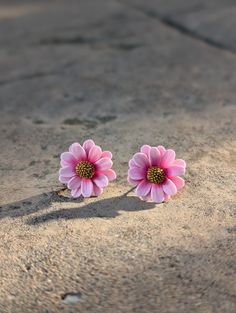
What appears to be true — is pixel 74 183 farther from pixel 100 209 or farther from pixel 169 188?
pixel 169 188

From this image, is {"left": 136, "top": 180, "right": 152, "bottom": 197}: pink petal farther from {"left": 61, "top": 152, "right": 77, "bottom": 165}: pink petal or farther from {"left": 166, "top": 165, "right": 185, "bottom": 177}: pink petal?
{"left": 61, "top": 152, "right": 77, "bottom": 165}: pink petal

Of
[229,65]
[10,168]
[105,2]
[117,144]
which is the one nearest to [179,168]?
[117,144]

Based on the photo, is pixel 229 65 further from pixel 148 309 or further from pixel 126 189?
pixel 148 309

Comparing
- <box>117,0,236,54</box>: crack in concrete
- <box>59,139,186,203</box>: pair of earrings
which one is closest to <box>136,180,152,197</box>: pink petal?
<box>59,139,186,203</box>: pair of earrings

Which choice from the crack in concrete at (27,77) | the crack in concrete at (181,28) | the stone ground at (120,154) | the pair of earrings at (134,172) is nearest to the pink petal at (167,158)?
the pair of earrings at (134,172)

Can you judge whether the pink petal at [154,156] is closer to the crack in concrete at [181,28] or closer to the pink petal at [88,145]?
the pink petal at [88,145]

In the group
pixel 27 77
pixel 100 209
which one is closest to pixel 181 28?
pixel 27 77
